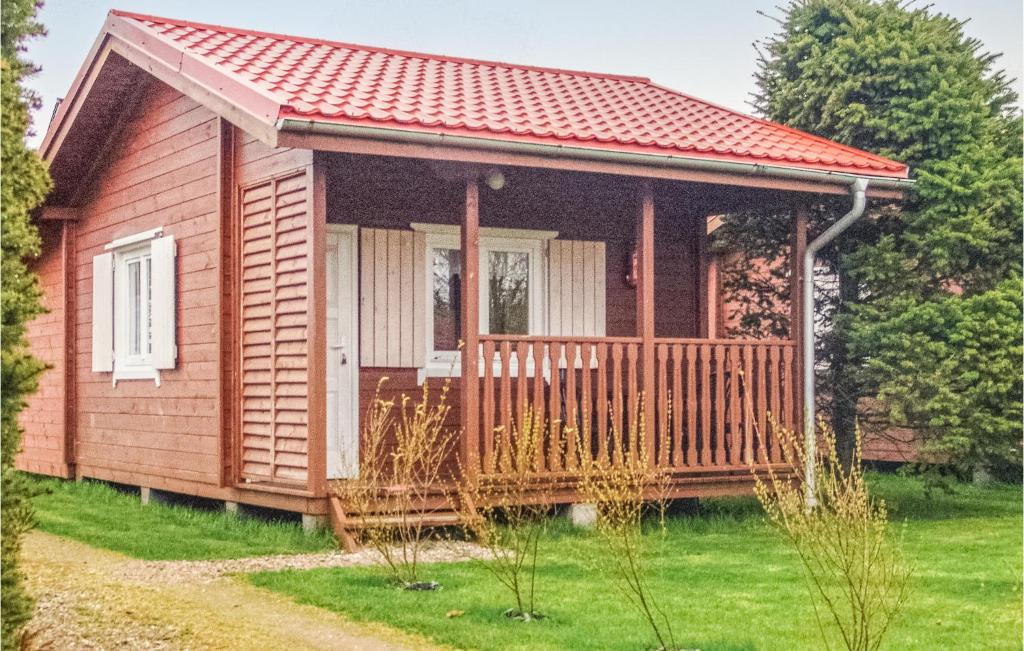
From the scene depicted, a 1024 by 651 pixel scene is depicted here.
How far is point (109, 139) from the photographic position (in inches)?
524

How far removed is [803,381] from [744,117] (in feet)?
9.05

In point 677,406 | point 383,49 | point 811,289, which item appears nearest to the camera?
point 677,406

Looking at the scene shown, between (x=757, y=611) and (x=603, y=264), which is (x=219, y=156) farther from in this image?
(x=757, y=611)

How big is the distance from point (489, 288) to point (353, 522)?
3348 millimetres

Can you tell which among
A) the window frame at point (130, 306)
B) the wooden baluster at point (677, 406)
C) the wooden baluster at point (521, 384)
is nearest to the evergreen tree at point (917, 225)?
the wooden baluster at point (677, 406)

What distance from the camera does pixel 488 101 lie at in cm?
1078

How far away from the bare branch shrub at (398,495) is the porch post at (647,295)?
1.75m

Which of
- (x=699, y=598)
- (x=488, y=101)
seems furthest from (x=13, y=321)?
(x=488, y=101)

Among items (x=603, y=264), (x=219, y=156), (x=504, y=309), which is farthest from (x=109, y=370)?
(x=603, y=264)

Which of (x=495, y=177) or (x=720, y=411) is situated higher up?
(x=495, y=177)

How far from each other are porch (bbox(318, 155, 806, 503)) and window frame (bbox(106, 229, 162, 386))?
7.59 ft

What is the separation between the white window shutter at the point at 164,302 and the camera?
1155 cm

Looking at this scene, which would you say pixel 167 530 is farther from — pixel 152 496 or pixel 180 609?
pixel 180 609

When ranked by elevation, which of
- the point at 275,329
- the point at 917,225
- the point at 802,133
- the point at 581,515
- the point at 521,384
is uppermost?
the point at 802,133
